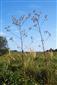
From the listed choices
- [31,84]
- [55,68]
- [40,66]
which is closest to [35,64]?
[40,66]

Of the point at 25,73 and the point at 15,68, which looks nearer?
the point at 25,73

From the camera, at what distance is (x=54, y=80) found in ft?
30.8

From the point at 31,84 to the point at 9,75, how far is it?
40.5 inches

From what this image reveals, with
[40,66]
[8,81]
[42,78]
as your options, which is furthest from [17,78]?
[40,66]

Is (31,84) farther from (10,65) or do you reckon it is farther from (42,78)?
(10,65)

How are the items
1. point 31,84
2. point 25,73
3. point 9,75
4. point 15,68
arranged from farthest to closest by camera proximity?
point 15,68 < point 25,73 < point 9,75 < point 31,84

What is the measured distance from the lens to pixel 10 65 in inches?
473

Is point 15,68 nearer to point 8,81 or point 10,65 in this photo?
point 10,65

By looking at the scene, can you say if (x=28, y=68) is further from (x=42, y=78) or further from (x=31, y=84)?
(x=31, y=84)

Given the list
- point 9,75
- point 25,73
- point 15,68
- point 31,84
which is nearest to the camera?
point 31,84

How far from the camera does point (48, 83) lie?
9.40 metres

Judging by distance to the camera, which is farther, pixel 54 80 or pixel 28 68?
pixel 28 68

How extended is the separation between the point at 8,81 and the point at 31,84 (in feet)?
2.74

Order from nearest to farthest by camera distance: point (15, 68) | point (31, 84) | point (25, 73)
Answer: point (31, 84) < point (25, 73) < point (15, 68)
